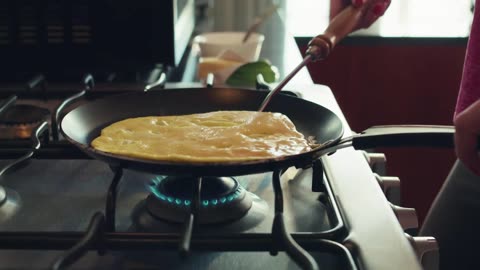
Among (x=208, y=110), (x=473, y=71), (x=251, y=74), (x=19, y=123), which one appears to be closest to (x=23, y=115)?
(x=19, y=123)

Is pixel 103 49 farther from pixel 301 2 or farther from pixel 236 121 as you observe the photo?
pixel 301 2

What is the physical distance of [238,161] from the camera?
1.57ft

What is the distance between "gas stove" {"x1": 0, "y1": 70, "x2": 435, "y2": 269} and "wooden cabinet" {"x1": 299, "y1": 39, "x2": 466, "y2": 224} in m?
1.08

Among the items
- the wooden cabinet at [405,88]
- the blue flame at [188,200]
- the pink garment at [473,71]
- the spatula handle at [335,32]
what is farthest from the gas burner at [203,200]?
the wooden cabinet at [405,88]

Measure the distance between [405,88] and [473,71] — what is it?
0.90 m

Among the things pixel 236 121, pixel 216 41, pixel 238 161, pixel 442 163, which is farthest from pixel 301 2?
pixel 238 161

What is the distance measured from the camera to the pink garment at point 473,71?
84cm

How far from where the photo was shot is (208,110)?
2.42ft

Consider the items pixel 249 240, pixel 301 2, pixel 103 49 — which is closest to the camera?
pixel 249 240

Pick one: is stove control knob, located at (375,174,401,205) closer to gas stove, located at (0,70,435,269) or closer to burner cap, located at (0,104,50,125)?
gas stove, located at (0,70,435,269)

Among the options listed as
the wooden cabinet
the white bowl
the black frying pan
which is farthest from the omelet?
the wooden cabinet

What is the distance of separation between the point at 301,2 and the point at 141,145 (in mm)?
1516

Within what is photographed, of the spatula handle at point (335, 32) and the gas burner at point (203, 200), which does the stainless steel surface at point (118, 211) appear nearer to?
the gas burner at point (203, 200)

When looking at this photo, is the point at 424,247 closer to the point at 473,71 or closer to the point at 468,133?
the point at 468,133
